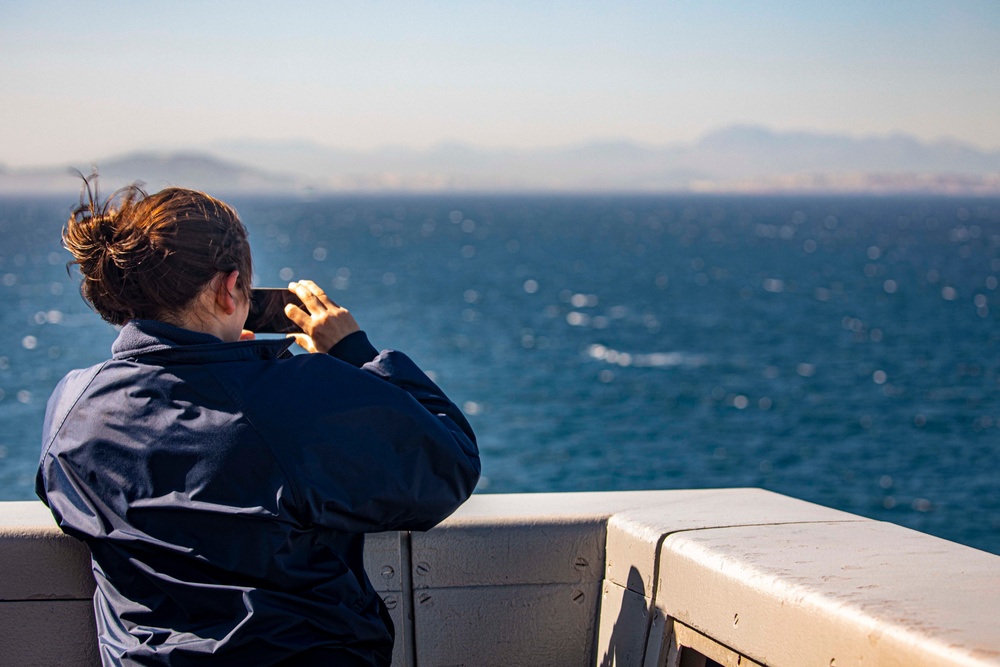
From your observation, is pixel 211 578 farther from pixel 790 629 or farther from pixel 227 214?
pixel 790 629

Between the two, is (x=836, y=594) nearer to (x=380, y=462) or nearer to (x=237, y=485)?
(x=380, y=462)

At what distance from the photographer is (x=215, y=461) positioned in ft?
6.33

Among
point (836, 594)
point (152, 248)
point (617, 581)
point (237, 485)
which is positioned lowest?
point (617, 581)

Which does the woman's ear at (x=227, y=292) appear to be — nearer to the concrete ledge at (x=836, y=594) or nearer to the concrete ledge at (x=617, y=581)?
the concrete ledge at (x=617, y=581)

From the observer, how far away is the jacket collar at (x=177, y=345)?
199 centimetres

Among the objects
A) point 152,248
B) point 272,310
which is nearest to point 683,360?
point 272,310

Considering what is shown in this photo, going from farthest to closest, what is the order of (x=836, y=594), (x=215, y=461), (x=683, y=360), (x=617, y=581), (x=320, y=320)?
1. (x=683, y=360)
2. (x=617, y=581)
3. (x=320, y=320)
4. (x=836, y=594)
5. (x=215, y=461)

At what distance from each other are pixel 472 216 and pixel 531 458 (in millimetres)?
140786

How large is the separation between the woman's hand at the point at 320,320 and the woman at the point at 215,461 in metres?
0.22

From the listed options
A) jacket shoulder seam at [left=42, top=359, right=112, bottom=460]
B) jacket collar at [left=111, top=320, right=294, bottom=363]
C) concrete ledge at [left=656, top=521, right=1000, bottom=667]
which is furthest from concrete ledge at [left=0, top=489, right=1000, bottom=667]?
jacket collar at [left=111, top=320, right=294, bottom=363]

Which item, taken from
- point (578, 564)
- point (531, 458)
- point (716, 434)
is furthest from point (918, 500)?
point (578, 564)

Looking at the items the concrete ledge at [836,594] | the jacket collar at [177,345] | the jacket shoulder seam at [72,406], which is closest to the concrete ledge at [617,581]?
the concrete ledge at [836,594]

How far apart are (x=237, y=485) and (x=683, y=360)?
40860mm

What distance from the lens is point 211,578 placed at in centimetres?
199
